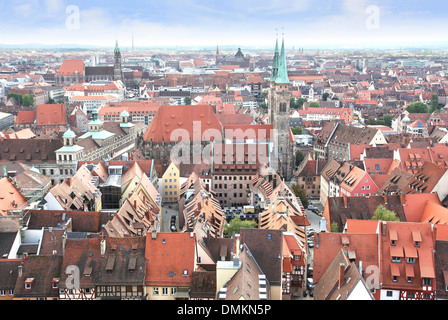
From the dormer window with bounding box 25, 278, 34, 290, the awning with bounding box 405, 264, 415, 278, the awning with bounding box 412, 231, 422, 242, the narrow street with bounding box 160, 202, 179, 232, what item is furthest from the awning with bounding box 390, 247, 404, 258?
the narrow street with bounding box 160, 202, 179, 232

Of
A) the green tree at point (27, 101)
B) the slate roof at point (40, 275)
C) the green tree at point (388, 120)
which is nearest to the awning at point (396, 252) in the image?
the slate roof at point (40, 275)

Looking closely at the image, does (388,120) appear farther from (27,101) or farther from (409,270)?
(27,101)

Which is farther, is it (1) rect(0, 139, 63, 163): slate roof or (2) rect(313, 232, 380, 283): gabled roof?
(1) rect(0, 139, 63, 163): slate roof

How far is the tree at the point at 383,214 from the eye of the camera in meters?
39.4

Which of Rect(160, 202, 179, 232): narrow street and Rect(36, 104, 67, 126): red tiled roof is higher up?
Rect(36, 104, 67, 126): red tiled roof

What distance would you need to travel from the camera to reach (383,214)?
39875 mm

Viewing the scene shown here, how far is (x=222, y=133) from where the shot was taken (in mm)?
77812

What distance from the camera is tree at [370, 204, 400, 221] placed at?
39.4 m

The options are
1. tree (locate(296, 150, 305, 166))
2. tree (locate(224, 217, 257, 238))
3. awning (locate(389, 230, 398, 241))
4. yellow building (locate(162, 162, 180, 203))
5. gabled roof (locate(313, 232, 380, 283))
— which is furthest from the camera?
tree (locate(296, 150, 305, 166))

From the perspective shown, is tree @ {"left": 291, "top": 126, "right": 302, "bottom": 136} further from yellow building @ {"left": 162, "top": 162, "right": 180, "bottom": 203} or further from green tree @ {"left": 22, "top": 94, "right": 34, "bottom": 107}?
green tree @ {"left": 22, "top": 94, "right": 34, "bottom": 107}

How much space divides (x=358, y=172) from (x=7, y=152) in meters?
46.7

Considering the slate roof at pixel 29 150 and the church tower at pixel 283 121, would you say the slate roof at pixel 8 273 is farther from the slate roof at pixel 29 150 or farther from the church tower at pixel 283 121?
the church tower at pixel 283 121

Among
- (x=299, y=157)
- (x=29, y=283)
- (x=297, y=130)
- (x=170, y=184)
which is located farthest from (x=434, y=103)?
(x=29, y=283)

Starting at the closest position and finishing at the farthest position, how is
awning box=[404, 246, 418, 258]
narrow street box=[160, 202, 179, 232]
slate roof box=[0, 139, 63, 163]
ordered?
awning box=[404, 246, 418, 258]
narrow street box=[160, 202, 179, 232]
slate roof box=[0, 139, 63, 163]
